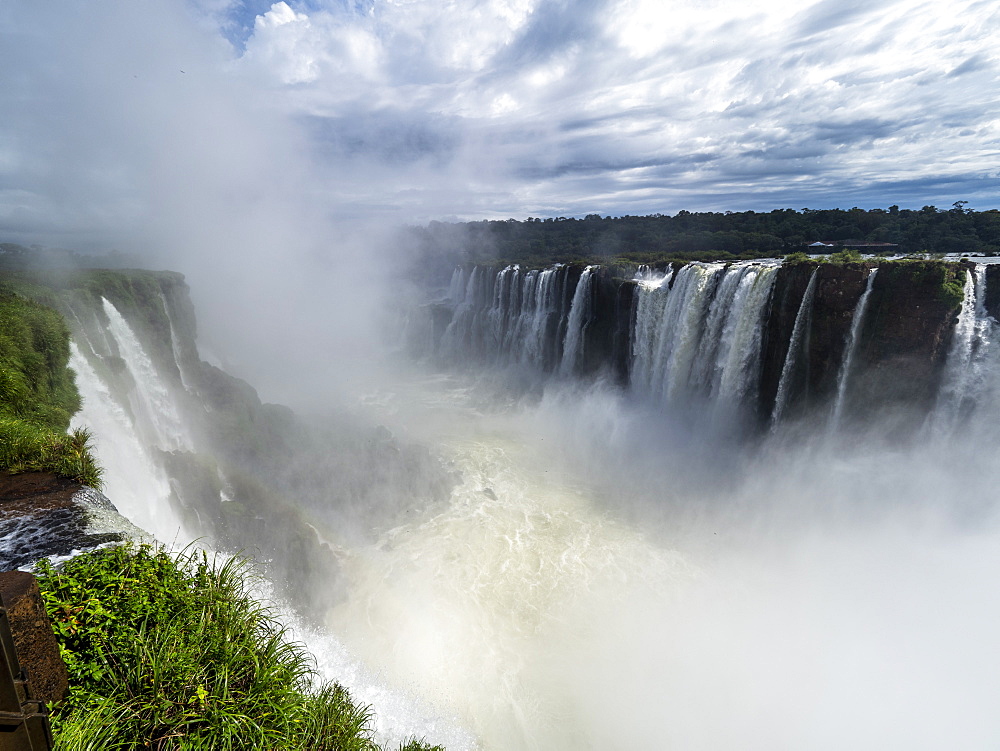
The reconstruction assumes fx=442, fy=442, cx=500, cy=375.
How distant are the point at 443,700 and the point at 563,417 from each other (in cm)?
1723

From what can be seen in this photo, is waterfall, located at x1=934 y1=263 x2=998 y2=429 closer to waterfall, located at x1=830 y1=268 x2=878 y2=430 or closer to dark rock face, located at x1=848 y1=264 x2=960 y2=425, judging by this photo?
dark rock face, located at x1=848 y1=264 x2=960 y2=425

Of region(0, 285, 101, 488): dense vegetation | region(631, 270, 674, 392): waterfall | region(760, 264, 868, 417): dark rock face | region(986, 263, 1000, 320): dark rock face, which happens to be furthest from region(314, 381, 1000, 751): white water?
region(0, 285, 101, 488): dense vegetation

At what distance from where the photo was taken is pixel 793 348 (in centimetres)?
1598

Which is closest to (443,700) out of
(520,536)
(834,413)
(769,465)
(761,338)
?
(520,536)

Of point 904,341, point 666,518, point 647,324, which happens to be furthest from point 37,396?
point 904,341

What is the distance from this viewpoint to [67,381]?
10.6 metres

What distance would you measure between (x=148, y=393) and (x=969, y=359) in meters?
25.7

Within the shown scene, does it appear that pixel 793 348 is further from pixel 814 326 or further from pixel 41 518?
pixel 41 518

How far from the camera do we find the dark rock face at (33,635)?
110 inches

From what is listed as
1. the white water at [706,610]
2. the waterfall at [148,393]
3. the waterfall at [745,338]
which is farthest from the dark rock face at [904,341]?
the waterfall at [148,393]

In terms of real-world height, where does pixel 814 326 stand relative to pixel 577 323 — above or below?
above

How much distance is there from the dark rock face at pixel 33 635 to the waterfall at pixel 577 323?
26.2 meters

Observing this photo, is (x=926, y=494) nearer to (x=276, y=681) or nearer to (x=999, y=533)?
(x=999, y=533)

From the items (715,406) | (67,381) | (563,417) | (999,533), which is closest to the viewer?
(67,381)
